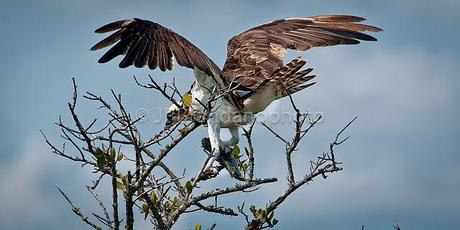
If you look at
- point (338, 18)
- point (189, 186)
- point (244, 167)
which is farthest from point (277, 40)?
point (189, 186)

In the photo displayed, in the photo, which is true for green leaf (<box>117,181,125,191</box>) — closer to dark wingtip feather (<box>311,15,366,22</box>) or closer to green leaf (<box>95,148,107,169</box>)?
green leaf (<box>95,148,107,169</box>)

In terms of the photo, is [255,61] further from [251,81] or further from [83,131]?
[83,131]

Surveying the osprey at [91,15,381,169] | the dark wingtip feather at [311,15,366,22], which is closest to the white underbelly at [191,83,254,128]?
the osprey at [91,15,381,169]

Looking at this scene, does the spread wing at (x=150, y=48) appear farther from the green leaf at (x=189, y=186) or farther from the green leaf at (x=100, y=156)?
the green leaf at (x=100, y=156)

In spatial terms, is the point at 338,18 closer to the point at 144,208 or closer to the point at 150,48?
the point at 150,48

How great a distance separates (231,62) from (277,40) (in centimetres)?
69

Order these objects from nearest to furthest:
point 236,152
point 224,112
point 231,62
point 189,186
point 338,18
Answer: point 189,186
point 236,152
point 224,112
point 231,62
point 338,18

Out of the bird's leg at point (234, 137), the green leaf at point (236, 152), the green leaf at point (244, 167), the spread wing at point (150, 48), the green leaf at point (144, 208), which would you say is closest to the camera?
the green leaf at point (144, 208)

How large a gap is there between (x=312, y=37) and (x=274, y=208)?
2.54 metres

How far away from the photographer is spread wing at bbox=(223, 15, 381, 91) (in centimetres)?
708

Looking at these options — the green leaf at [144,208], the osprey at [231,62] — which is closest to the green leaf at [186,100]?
the osprey at [231,62]

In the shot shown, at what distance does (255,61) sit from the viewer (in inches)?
289

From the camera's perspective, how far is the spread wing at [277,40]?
7.08m

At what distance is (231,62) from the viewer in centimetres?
749
